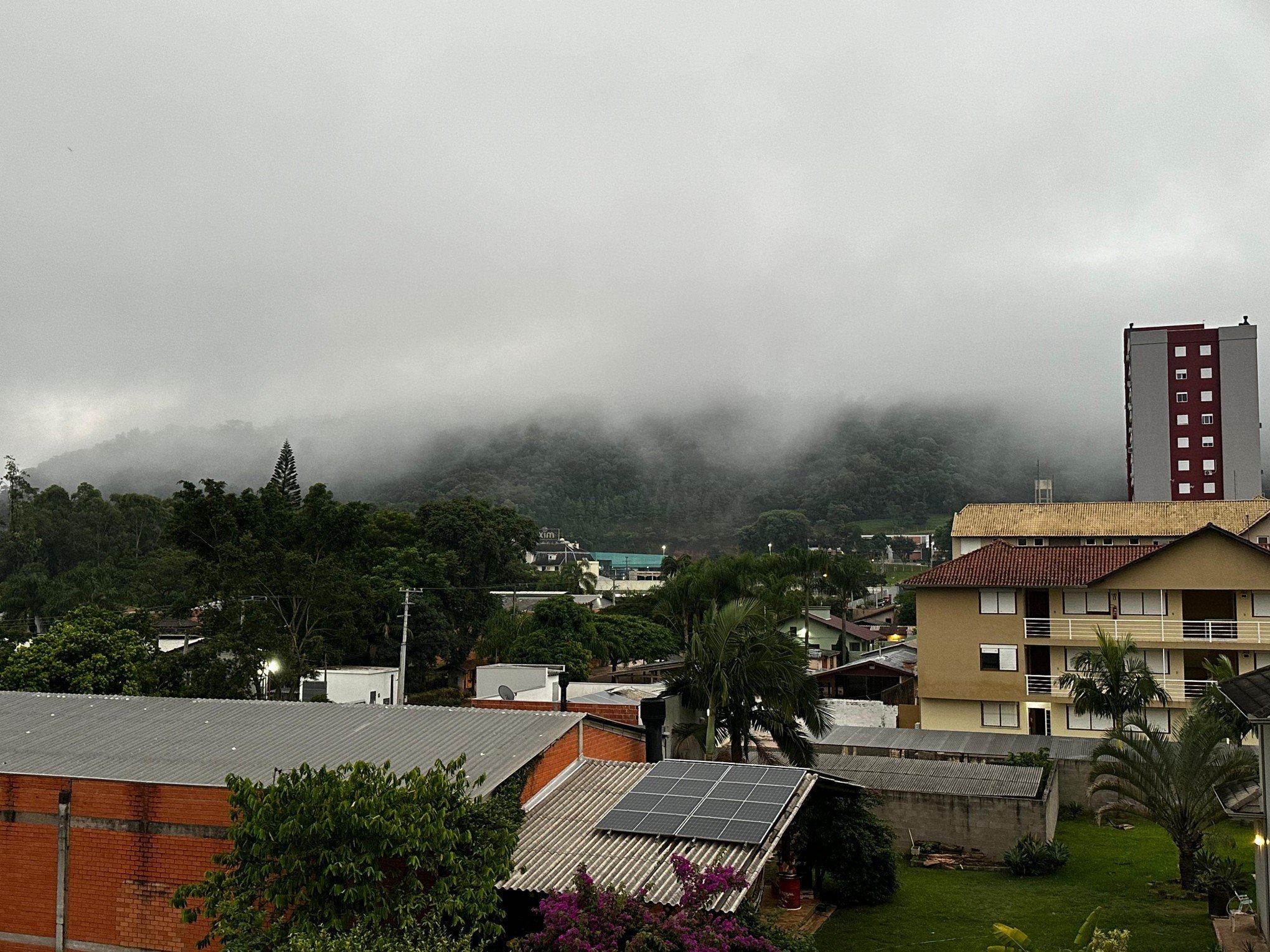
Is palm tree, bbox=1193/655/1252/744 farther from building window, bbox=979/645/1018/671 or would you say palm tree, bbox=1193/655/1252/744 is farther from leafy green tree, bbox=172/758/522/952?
building window, bbox=979/645/1018/671

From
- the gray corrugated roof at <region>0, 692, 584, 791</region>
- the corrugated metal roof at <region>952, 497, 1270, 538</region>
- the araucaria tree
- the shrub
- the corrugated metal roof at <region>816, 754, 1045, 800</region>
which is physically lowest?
the shrub

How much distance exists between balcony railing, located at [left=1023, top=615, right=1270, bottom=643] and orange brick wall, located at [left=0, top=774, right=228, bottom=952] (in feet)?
112

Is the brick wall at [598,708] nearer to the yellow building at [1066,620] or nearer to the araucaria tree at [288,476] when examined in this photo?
the yellow building at [1066,620]

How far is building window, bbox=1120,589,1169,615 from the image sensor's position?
3991 cm

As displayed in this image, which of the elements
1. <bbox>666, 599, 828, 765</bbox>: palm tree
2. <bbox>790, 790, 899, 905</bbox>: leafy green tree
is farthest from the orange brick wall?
<bbox>666, 599, 828, 765</bbox>: palm tree

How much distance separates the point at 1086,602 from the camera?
41031mm

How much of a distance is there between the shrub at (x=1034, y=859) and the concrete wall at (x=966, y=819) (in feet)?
2.02

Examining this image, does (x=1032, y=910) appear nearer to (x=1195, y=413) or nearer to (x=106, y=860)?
(x=106, y=860)

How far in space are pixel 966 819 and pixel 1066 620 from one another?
20564 millimetres

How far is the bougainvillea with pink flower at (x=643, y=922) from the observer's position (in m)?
10.6

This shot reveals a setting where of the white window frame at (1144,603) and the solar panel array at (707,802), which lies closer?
the solar panel array at (707,802)

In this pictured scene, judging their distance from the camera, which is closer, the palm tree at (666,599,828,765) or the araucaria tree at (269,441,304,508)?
the palm tree at (666,599,828,765)

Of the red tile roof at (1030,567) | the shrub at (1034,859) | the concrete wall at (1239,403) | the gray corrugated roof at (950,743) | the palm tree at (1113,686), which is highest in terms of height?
the concrete wall at (1239,403)

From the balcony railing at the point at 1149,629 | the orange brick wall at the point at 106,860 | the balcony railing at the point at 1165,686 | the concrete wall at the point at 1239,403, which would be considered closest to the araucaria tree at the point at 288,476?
the balcony railing at the point at 1165,686
